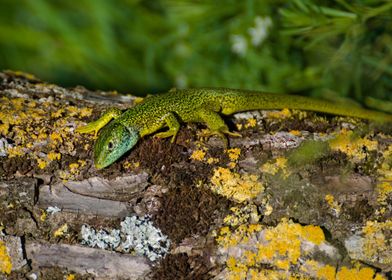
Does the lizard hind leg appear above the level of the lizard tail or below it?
below

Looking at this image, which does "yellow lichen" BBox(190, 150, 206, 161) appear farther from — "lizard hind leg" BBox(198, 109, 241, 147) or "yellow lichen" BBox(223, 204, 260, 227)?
"yellow lichen" BBox(223, 204, 260, 227)

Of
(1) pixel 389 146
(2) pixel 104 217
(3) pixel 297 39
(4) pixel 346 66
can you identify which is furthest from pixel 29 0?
(1) pixel 389 146

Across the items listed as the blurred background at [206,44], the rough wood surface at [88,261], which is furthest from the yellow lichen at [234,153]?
the blurred background at [206,44]

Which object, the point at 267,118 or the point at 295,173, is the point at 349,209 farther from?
the point at 267,118

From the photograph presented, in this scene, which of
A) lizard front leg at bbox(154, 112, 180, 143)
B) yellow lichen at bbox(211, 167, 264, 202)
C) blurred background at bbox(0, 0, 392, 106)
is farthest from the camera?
blurred background at bbox(0, 0, 392, 106)

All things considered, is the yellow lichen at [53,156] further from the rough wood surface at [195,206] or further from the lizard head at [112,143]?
the lizard head at [112,143]

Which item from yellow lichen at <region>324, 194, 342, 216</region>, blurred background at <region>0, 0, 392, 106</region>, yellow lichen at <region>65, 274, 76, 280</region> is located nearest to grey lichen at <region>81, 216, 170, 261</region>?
yellow lichen at <region>65, 274, 76, 280</region>

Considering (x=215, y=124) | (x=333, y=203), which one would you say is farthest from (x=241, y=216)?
(x=215, y=124)
